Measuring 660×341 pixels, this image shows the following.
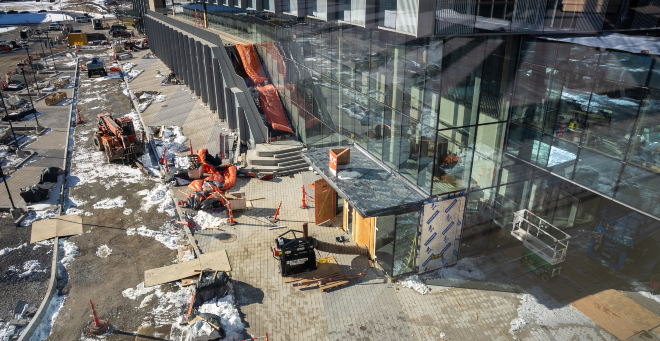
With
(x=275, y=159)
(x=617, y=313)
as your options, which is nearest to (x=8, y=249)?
(x=275, y=159)

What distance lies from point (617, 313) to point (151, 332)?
1406 cm

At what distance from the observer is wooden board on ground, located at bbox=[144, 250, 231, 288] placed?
14.9m

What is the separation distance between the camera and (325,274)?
15148 millimetres

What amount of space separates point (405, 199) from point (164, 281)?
8581 mm

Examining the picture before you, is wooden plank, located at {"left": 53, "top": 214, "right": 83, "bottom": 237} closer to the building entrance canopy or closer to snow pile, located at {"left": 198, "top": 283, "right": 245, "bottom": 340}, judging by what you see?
snow pile, located at {"left": 198, "top": 283, "right": 245, "bottom": 340}

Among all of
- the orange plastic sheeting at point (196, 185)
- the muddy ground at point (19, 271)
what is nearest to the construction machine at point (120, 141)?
the orange plastic sheeting at point (196, 185)

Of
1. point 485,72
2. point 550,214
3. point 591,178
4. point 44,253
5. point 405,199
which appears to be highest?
point 485,72

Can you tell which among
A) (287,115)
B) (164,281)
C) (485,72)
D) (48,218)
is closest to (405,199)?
(485,72)

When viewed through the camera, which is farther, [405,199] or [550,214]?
[550,214]

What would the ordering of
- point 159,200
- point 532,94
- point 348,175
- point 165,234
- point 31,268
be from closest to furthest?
point 532,94 → point 348,175 → point 31,268 → point 165,234 → point 159,200

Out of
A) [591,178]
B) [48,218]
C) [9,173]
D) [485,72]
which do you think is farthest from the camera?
[9,173]

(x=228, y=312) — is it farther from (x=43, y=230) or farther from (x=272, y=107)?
(x=272, y=107)

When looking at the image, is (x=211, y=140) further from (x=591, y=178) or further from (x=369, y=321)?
(x=591, y=178)

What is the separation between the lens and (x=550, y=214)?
16.6m
